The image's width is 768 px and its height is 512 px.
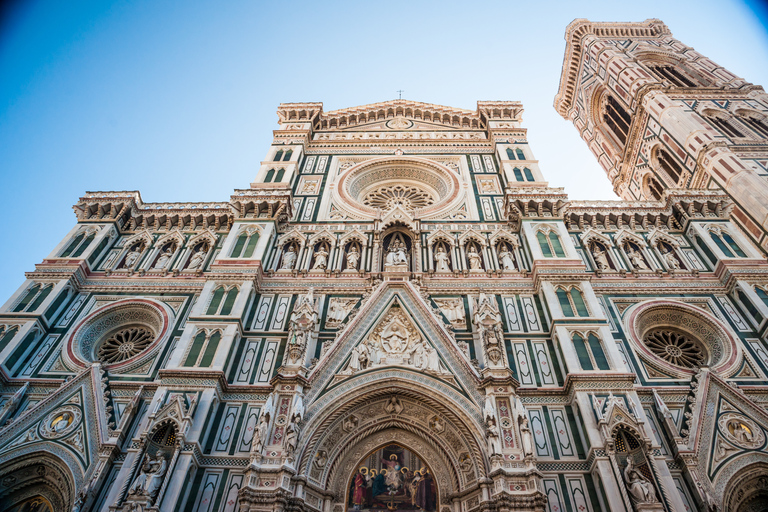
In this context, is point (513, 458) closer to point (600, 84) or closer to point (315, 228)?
point (315, 228)

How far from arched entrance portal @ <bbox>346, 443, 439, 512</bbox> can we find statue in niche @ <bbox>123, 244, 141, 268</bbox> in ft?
29.0

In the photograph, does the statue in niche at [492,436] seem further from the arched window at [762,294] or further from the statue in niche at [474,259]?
the arched window at [762,294]

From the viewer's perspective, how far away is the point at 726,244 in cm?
1524

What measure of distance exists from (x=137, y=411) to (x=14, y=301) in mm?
5087

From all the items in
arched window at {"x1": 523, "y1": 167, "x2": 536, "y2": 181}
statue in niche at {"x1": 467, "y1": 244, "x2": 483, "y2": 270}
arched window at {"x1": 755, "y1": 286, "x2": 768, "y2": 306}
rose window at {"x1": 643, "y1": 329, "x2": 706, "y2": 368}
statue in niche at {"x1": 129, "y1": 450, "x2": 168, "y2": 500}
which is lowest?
statue in niche at {"x1": 129, "y1": 450, "x2": 168, "y2": 500}

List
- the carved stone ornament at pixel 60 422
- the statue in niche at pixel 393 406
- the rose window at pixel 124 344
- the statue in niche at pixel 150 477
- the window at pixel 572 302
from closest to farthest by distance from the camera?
the statue in niche at pixel 150 477 → the carved stone ornament at pixel 60 422 → the statue in niche at pixel 393 406 → the window at pixel 572 302 → the rose window at pixel 124 344

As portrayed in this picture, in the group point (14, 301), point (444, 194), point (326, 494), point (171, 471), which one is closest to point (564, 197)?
point (444, 194)

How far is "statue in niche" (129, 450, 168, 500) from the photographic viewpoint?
30.9 feet

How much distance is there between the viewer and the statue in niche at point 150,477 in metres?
9.42

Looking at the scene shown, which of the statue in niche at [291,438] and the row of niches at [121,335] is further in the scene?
the row of niches at [121,335]

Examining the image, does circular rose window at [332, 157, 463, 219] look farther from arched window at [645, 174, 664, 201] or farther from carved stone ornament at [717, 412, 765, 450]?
arched window at [645, 174, 664, 201]

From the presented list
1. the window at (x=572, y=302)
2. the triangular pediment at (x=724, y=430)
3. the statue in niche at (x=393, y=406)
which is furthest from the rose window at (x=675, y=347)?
the statue in niche at (x=393, y=406)

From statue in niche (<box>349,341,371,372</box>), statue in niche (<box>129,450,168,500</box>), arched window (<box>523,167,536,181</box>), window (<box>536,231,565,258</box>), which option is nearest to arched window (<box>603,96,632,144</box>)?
arched window (<box>523,167,536,181</box>)

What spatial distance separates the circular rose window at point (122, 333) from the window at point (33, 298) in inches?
49.9
